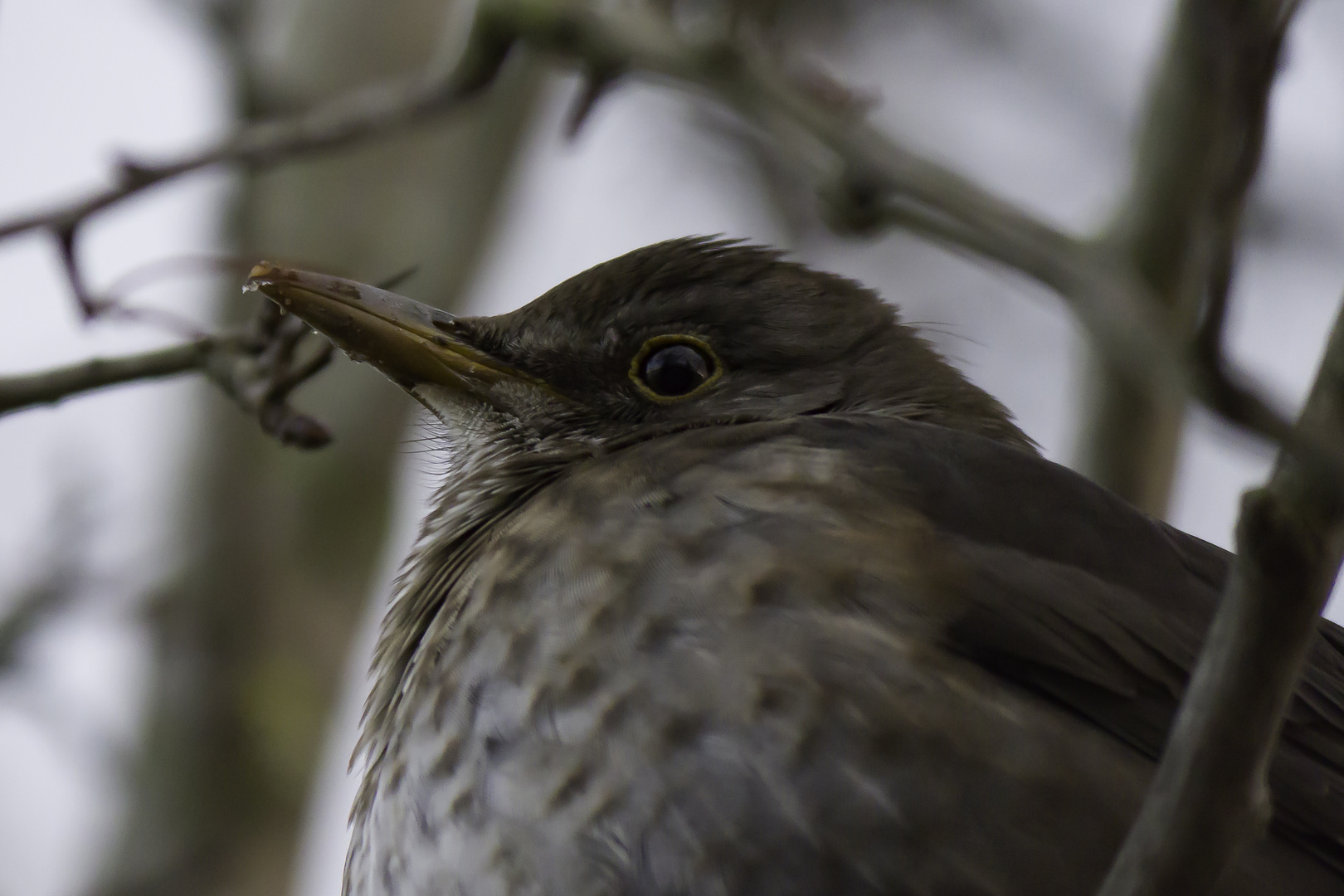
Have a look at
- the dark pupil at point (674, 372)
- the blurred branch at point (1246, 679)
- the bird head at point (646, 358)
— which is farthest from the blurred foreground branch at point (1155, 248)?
the dark pupil at point (674, 372)

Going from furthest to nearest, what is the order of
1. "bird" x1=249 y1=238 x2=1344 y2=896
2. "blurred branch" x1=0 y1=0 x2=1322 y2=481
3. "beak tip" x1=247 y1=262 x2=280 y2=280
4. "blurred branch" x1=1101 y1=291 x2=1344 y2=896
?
1. "blurred branch" x1=0 y1=0 x2=1322 y2=481
2. "beak tip" x1=247 y1=262 x2=280 y2=280
3. "bird" x1=249 y1=238 x2=1344 y2=896
4. "blurred branch" x1=1101 y1=291 x2=1344 y2=896

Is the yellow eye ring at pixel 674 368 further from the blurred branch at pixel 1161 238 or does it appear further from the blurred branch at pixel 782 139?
the blurred branch at pixel 1161 238

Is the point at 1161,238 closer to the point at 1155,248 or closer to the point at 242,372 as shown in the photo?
the point at 1155,248

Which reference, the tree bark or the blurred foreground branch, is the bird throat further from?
the tree bark

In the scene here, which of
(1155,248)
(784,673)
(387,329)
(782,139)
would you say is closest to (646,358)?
(387,329)

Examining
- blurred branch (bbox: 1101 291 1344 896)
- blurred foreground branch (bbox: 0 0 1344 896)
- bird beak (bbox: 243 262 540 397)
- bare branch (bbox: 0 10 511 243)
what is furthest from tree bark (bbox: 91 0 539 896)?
blurred branch (bbox: 1101 291 1344 896)

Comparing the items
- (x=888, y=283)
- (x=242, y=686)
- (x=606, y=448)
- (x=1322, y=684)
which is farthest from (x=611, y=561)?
(x=888, y=283)
